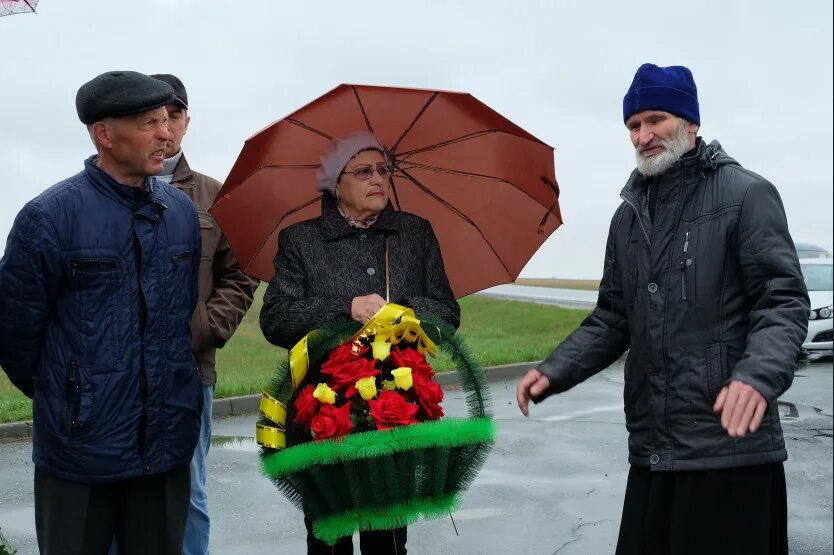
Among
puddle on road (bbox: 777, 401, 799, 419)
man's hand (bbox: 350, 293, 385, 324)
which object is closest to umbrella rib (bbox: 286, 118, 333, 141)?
man's hand (bbox: 350, 293, 385, 324)

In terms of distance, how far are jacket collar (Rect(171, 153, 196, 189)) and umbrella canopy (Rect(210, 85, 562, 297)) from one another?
459 millimetres

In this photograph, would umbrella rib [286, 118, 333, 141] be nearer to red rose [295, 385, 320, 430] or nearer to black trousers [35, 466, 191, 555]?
red rose [295, 385, 320, 430]

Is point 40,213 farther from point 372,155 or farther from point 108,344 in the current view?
point 372,155

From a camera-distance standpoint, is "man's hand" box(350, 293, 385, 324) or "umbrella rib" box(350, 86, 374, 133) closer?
"man's hand" box(350, 293, 385, 324)

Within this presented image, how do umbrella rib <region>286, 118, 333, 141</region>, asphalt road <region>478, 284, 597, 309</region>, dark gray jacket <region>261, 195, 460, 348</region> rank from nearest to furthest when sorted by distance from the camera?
dark gray jacket <region>261, 195, 460, 348</region> < umbrella rib <region>286, 118, 333, 141</region> < asphalt road <region>478, 284, 597, 309</region>

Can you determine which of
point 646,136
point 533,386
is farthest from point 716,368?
point 646,136

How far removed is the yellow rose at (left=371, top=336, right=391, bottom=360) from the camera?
13.1 ft

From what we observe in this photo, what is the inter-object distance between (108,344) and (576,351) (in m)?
1.70

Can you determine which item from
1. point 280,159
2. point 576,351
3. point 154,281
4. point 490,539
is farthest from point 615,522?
point 154,281

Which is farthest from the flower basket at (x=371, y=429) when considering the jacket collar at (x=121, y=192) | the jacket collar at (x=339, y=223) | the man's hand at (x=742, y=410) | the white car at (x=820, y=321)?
the white car at (x=820, y=321)

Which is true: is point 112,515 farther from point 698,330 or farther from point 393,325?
point 698,330

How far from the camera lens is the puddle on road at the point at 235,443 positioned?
981cm

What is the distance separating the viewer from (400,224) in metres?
4.58

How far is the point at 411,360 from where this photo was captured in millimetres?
4051
